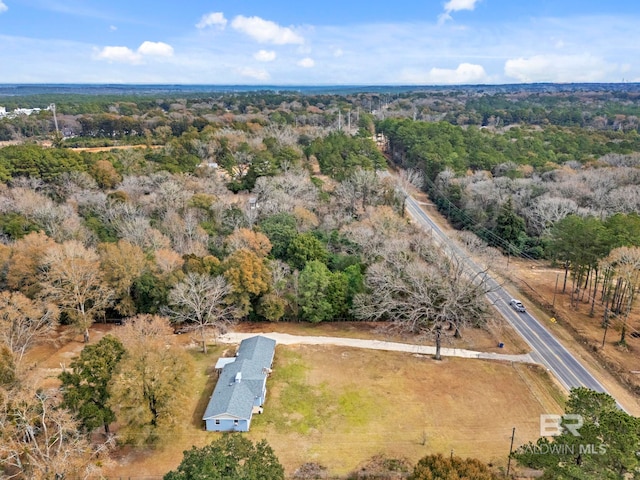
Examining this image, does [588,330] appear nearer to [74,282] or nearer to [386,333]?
[386,333]

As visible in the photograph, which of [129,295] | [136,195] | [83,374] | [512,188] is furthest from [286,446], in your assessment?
[512,188]

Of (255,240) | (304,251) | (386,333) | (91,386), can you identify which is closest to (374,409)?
(386,333)

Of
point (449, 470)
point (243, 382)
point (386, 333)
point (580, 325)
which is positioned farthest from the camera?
point (580, 325)

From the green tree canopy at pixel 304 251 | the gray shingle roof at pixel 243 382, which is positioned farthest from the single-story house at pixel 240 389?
the green tree canopy at pixel 304 251

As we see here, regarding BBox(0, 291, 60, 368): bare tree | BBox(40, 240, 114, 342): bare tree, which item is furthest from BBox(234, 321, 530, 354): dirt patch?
BBox(0, 291, 60, 368): bare tree

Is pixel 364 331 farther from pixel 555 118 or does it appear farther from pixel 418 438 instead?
pixel 555 118
